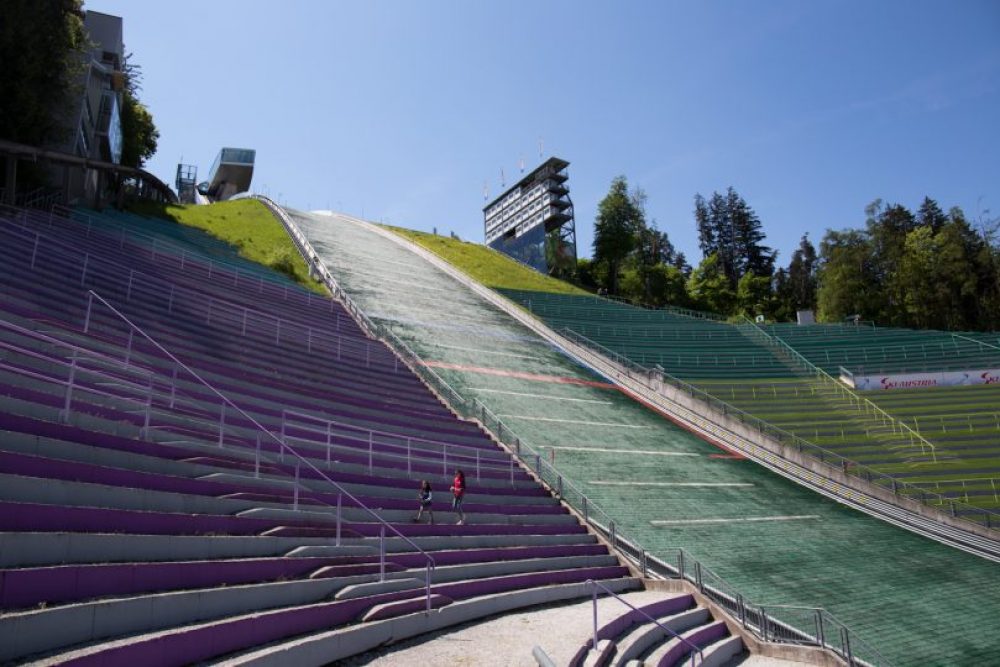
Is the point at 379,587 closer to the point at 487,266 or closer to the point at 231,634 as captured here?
the point at 231,634

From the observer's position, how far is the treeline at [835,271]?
189 ft

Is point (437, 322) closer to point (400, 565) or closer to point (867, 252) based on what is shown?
point (400, 565)

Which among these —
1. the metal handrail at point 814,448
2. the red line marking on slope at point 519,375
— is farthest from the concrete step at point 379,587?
the metal handrail at point 814,448

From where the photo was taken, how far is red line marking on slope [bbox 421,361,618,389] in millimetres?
25562

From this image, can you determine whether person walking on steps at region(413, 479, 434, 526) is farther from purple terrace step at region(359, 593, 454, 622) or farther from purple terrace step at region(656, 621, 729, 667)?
purple terrace step at region(656, 621, 729, 667)

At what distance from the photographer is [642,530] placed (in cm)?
1538

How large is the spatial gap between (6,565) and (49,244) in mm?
16286

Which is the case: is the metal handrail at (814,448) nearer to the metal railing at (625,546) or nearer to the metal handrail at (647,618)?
the metal railing at (625,546)

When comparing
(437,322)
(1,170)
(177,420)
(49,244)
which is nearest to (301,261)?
(437,322)

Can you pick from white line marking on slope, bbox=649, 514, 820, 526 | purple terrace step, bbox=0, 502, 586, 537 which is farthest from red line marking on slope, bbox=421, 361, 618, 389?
purple terrace step, bbox=0, 502, 586, 537

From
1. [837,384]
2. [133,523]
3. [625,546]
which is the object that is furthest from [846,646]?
[837,384]

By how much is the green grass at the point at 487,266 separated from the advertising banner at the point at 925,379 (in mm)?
24282

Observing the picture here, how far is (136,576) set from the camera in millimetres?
6234

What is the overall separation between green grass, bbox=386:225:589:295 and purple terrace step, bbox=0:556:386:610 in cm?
4053
